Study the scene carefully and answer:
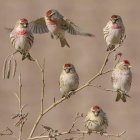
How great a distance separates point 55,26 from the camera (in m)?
6.95

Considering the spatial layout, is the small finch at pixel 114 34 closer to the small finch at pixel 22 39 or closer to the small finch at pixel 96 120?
the small finch at pixel 22 39

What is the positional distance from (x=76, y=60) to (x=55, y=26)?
14.5 ft

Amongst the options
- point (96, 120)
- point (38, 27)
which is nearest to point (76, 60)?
point (96, 120)

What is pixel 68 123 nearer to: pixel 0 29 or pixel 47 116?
pixel 47 116

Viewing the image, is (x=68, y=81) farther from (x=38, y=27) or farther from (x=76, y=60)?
(x=76, y=60)

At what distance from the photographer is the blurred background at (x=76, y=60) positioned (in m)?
11.1

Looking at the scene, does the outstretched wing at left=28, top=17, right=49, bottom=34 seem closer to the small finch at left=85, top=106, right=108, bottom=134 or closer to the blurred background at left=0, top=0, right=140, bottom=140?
the small finch at left=85, top=106, right=108, bottom=134

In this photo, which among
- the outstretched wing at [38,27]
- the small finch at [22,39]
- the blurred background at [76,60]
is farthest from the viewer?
the blurred background at [76,60]

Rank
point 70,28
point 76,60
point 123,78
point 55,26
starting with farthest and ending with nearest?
1. point 76,60
2. point 123,78
3. point 70,28
4. point 55,26

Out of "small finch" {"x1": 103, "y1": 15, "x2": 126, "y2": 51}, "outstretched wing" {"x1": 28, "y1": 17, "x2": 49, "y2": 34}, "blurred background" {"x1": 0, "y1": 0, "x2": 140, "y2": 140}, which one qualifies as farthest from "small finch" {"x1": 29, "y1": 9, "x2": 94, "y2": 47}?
"blurred background" {"x1": 0, "y1": 0, "x2": 140, "y2": 140}

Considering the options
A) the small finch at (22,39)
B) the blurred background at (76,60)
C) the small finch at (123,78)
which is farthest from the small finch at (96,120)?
the blurred background at (76,60)

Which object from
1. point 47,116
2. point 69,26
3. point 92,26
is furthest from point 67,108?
point 69,26

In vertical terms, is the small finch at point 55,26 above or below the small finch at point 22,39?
above

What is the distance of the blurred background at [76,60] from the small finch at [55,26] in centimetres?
373
